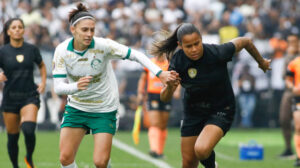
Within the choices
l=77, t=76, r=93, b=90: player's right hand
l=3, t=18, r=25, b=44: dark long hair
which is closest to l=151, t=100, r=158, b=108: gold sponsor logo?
l=3, t=18, r=25, b=44: dark long hair

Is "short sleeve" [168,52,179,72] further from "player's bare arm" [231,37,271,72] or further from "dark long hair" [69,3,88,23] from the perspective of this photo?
"dark long hair" [69,3,88,23]

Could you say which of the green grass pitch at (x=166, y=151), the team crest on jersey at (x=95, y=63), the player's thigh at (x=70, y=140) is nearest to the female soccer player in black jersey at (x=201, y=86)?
the team crest on jersey at (x=95, y=63)

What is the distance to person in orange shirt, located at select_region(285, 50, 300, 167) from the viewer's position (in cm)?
1163

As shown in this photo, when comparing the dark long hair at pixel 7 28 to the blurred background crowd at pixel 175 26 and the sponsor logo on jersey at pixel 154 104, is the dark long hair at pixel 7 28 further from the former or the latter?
the blurred background crowd at pixel 175 26

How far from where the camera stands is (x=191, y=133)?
26.6 feet

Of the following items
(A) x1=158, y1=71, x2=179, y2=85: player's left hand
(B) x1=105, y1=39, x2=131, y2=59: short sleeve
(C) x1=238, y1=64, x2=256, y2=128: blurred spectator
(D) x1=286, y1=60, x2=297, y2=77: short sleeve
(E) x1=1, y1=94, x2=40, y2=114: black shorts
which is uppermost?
(B) x1=105, y1=39, x2=131, y2=59: short sleeve

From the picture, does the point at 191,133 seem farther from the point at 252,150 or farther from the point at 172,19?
the point at 172,19

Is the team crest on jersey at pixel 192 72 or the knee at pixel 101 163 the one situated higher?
the team crest on jersey at pixel 192 72

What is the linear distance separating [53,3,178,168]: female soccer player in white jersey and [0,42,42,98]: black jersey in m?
2.17

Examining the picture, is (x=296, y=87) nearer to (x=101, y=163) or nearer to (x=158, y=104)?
(x=158, y=104)

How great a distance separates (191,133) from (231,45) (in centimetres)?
123

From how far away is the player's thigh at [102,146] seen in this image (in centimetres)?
756

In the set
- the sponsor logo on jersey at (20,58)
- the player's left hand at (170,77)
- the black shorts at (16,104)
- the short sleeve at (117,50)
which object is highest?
the short sleeve at (117,50)

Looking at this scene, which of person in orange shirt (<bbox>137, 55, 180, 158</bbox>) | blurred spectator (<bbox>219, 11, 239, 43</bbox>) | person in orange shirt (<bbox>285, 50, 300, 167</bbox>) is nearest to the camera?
person in orange shirt (<bbox>285, 50, 300, 167</bbox>)
